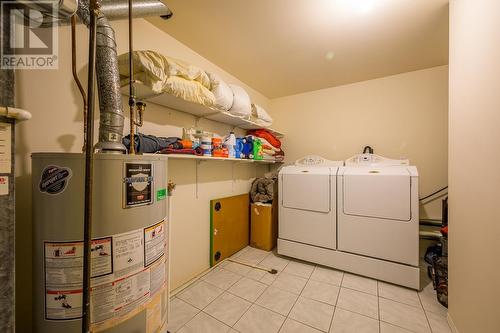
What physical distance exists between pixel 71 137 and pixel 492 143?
7.91 feet

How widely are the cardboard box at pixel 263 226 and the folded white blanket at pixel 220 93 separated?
1565 mm

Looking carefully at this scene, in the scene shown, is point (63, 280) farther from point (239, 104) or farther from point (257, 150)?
point (257, 150)

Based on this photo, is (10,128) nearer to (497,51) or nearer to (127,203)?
(127,203)

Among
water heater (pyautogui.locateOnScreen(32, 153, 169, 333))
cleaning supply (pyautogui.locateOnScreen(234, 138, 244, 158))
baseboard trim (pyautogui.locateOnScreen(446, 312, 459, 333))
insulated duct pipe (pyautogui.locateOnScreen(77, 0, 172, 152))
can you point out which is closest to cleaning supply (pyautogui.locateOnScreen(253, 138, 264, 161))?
cleaning supply (pyautogui.locateOnScreen(234, 138, 244, 158))

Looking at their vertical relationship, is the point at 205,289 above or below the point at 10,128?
below

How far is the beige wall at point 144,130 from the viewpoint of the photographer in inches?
41.5

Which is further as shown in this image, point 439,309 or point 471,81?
point 439,309

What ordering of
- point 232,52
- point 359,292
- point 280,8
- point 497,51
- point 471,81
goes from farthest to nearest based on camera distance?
point 232,52 < point 359,292 < point 280,8 < point 471,81 < point 497,51

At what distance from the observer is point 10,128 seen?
726mm

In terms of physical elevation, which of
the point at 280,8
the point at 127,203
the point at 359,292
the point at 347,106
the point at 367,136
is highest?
the point at 280,8

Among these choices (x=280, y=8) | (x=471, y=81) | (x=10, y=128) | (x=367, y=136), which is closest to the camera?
(x=10, y=128)

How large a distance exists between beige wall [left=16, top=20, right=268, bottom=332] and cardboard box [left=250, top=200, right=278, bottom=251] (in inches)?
16.3

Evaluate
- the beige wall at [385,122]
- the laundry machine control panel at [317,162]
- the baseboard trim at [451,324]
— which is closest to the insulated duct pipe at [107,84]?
the laundry machine control panel at [317,162]

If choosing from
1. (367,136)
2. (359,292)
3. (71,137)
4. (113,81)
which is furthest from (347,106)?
(71,137)
